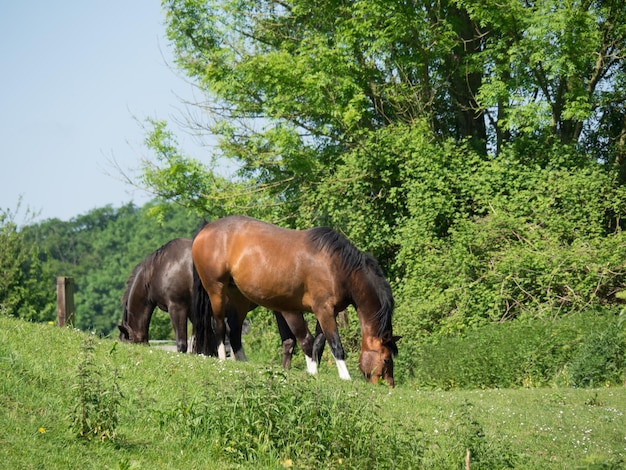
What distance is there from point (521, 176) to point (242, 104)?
8.36 m

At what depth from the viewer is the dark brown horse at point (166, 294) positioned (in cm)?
1511

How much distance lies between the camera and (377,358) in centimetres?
1216

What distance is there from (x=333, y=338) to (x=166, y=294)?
430 cm

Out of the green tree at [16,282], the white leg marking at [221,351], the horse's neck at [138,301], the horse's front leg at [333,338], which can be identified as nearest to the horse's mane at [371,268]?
the horse's front leg at [333,338]

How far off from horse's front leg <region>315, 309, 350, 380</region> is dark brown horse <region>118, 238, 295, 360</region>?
273 centimetres

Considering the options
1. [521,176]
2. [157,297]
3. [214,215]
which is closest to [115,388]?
[157,297]

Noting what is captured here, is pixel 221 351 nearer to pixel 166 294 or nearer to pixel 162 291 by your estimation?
pixel 166 294

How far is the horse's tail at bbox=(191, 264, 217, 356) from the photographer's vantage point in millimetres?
14297

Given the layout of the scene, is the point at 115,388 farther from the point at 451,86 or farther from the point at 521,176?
the point at 451,86

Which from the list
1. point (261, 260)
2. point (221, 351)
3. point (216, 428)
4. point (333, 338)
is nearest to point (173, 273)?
point (221, 351)

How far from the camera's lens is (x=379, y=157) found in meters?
22.3

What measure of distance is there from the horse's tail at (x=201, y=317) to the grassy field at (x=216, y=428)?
469cm

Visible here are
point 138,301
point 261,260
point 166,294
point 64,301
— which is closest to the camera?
point 261,260

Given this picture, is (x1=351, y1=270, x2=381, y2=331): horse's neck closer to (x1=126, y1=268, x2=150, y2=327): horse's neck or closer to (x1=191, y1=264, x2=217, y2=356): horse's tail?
(x1=191, y1=264, x2=217, y2=356): horse's tail
